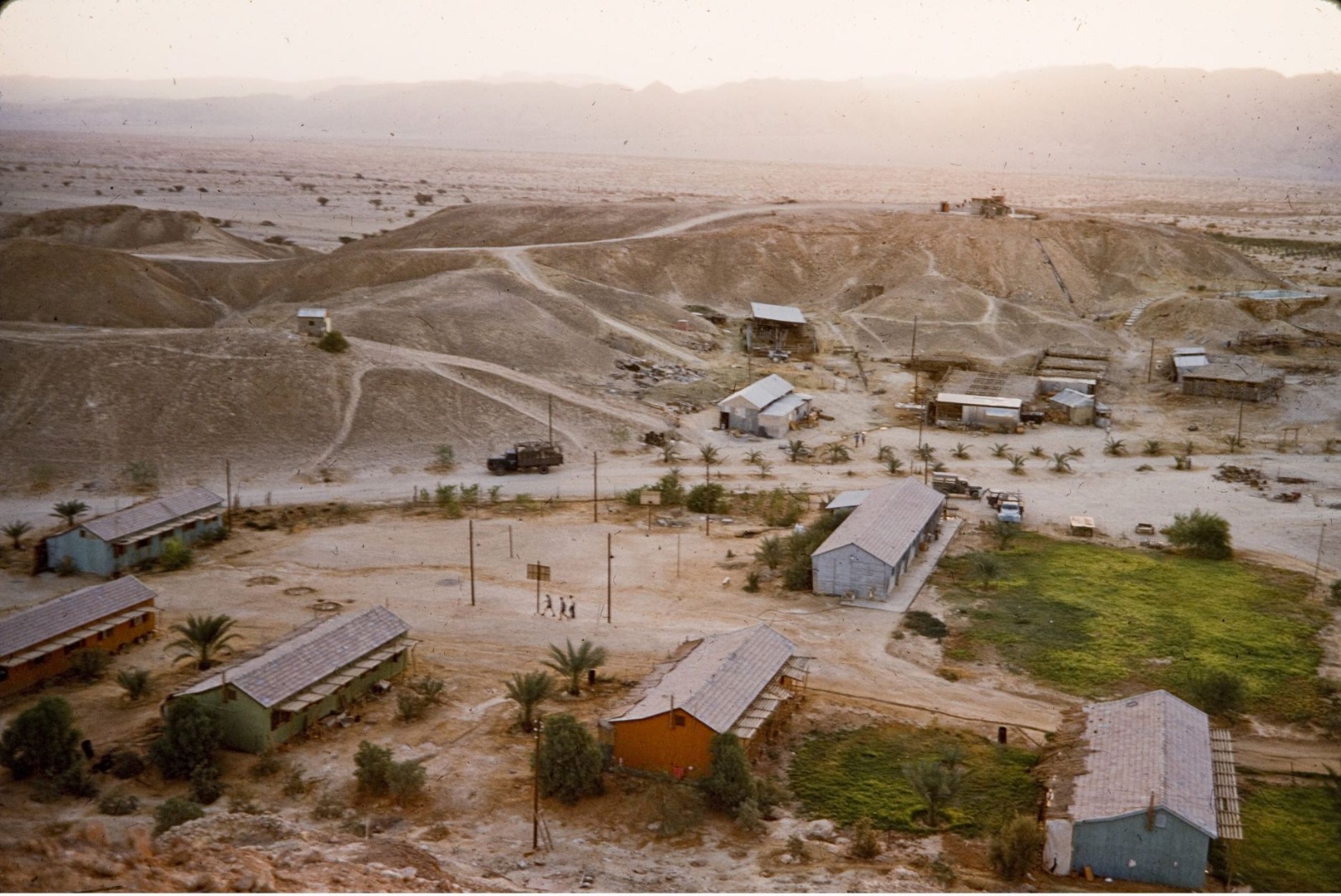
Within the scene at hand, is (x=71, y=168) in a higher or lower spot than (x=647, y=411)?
higher

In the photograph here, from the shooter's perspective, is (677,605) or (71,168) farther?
(71,168)

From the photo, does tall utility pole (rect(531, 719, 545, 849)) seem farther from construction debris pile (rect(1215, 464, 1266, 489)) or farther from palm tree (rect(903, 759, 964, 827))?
construction debris pile (rect(1215, 464, 1266, 489))

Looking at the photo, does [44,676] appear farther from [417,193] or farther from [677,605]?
[417,193]

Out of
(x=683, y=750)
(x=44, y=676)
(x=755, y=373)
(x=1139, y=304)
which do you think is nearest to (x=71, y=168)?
(x=755, y=373)

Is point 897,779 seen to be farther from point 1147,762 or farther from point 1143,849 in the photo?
point 1143,849

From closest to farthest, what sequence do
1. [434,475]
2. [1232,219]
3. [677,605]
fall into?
[677,605]
[434,475]
[1232,219]

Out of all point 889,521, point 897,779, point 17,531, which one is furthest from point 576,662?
point 17,531
